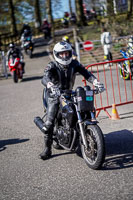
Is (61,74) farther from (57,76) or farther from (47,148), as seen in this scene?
(47,148)

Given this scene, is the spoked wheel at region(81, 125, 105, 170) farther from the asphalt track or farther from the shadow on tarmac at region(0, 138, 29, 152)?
the shadow on tarmac at region(0, 138, 29, 152)

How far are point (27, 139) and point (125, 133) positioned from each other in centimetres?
199

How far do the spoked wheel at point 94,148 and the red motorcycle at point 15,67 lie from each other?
1108 centimetres

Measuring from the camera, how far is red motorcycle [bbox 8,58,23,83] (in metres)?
15.8

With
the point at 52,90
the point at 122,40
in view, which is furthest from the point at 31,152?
the point at 122,40

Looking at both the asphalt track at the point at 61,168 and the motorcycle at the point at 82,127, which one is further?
the motorcycle at the point at 82,127

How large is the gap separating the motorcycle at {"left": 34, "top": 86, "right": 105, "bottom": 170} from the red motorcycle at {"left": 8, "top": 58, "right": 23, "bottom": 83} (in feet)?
34.7

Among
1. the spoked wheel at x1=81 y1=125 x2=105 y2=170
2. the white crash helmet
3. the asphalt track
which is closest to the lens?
the asphalt track

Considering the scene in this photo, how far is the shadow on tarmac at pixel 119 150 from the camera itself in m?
5.19

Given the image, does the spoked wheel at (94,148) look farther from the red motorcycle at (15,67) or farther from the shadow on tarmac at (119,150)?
the red motorcycle at (15,67)

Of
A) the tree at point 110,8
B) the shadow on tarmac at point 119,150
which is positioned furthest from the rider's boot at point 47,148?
the tree at point 110,8

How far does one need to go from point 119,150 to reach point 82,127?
1.12 m

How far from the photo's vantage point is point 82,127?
16.6ft

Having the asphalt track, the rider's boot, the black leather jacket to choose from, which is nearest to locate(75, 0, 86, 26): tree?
the asphalt track
